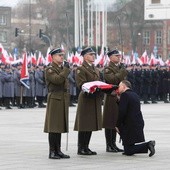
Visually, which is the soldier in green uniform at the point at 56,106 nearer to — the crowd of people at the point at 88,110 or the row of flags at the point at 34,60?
the crowd of people at the point at 88,110

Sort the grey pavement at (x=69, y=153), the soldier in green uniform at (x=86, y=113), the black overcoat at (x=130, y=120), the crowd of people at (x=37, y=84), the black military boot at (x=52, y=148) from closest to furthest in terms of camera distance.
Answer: the grey pavement at (x=69, y=153) < the black military boot at (x=52, y=148) < the black overcoat at (x=130, y=120) < the soldier in green uniform at (x=86, y=113) < the crowd of people at (x=37, y=84)

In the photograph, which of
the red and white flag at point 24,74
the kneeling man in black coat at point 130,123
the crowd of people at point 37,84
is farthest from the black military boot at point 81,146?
the red and white flag at point 24,74

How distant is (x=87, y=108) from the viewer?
1534 centimetres

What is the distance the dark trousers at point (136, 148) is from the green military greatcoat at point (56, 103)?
1185 millimetres

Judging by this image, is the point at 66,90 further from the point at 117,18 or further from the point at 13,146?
the point at 117,18

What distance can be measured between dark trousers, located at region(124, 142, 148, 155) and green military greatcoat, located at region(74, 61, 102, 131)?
67 cm

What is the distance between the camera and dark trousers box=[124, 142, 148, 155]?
14.9m

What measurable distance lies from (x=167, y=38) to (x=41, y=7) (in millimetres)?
28441

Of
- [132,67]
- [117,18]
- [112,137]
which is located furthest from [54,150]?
[117,18]

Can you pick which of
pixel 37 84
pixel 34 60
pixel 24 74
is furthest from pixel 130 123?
pixel 34 60

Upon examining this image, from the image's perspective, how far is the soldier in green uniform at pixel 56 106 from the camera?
48.3 feet

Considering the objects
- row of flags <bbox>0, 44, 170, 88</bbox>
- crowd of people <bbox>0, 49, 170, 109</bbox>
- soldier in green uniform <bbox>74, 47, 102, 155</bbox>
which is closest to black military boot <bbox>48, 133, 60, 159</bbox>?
soldier in green uniform <bbox>74, 47, 102, 155</bbox>

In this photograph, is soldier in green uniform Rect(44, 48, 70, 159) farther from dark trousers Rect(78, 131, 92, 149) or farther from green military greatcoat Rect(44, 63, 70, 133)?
dark trousers Rect(78, 131, 92, 149)

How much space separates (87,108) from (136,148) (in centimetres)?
117
